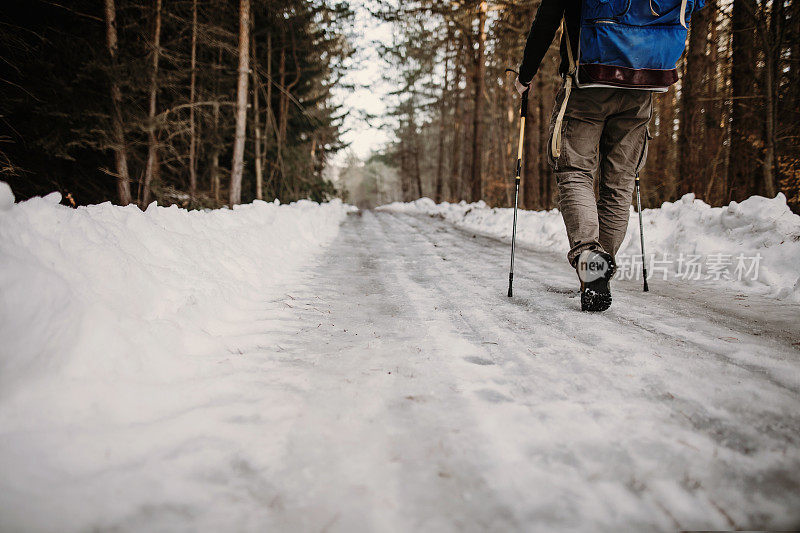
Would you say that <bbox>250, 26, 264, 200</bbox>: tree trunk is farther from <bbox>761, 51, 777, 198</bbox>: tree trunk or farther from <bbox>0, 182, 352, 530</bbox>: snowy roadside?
<bbox>761, 51, 777, 198</bbox>: tree trunk

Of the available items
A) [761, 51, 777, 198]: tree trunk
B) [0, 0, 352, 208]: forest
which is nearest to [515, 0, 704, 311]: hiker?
[0, 0, 352, 208]: forest

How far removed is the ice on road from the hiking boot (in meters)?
0.21

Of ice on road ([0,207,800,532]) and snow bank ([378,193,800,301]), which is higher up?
snow bank ([378,193,800,301])

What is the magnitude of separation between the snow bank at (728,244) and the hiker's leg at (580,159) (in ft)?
5.39

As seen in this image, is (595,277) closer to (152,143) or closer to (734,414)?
(734,414)

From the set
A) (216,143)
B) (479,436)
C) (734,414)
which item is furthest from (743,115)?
(216,143)

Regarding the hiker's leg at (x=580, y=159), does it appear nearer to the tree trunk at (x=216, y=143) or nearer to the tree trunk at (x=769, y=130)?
the tree trunk at (x=769, y=130)

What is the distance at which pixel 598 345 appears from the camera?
6.11ft

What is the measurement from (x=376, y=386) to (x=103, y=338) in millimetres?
1053

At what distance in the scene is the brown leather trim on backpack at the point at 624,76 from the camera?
2365 millimetres

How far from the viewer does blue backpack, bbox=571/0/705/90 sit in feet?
7.55

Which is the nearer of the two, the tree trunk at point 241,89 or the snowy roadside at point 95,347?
the snowy roadside at point 95,347

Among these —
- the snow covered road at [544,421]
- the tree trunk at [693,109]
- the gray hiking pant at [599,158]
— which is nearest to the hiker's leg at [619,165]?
the gray hiking pant at [599,158]

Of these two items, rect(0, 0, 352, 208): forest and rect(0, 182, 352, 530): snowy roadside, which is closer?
rect(0, 182, 352, 530): snowy roadside
